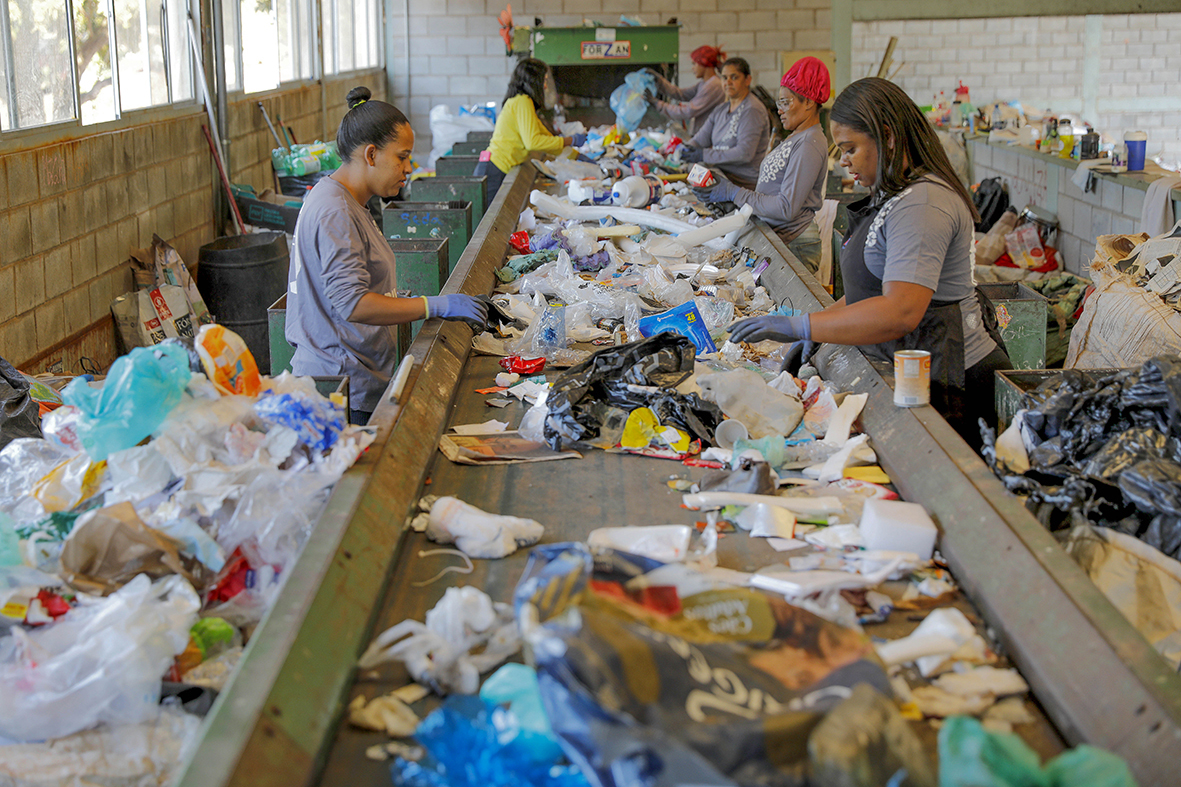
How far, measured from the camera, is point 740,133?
269 inches

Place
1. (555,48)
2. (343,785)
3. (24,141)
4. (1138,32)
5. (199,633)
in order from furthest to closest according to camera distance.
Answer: (1138,32) → (555,48) → (24,141) → (199,633) → (343,785)

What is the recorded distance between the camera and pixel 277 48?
988cm

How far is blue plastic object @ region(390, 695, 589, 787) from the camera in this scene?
4.74 ft

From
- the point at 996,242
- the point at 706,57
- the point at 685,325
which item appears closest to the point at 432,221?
the point at 685,325

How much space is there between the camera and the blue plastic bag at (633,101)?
33.1 feet

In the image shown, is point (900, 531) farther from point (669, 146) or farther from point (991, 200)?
point (991, 200)

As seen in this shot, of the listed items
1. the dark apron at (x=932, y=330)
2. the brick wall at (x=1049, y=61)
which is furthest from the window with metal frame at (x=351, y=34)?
the dark apron at (x=932, y=330)

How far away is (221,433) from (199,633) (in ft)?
1.56

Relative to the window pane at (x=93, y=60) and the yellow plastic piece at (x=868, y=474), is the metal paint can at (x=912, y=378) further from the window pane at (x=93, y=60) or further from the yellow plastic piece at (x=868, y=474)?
the window pane at (x=93, y=60)

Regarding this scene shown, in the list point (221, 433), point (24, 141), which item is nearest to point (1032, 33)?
point (24, 141)

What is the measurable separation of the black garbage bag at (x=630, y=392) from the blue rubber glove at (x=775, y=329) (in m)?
0.17

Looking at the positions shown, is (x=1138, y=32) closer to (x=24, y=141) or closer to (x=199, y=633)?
(x=24, y=141)

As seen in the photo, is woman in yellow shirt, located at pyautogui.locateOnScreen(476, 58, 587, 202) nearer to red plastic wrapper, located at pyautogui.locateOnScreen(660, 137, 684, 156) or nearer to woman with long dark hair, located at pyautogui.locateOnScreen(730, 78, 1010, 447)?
red plastic wrapper, located at pyautogui.locateOnScreen(660, 137, 684, 156)

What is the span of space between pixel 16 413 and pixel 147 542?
201cm
